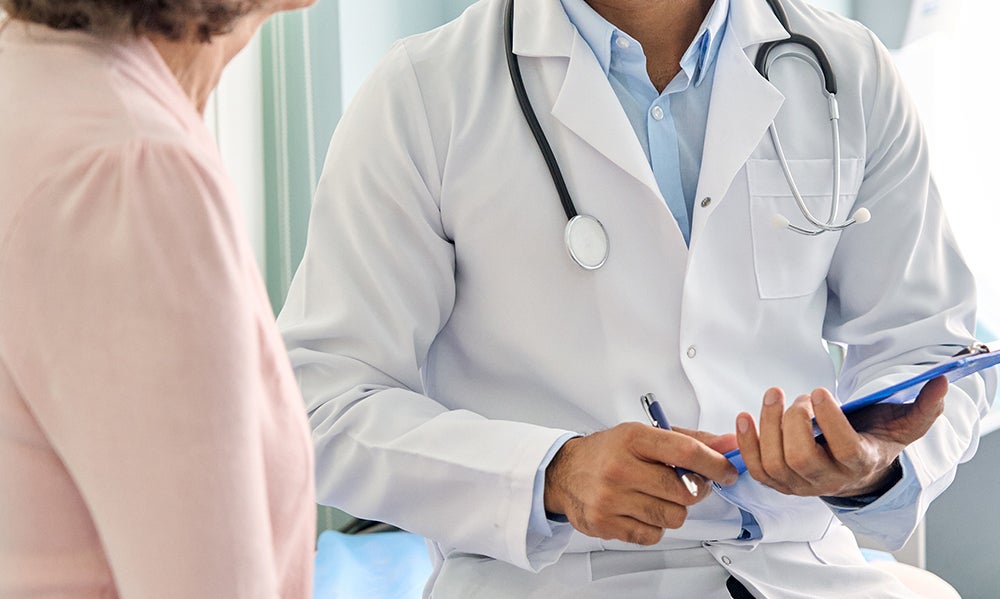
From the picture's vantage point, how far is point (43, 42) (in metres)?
0.57

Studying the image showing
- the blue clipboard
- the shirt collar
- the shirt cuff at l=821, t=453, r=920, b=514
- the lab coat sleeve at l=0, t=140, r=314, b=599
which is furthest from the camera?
the shirt collar

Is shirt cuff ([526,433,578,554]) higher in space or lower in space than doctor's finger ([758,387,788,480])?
lower

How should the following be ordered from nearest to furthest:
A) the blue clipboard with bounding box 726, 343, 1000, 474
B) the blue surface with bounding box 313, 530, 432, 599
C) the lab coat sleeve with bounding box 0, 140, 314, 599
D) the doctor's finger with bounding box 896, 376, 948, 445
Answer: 1. the lab coat sleeve with bounding box 0, 140, 314, 599
2. the blue clipboard with bounding box 726, 343, 1000, 474
3. the doctor's finger with bounding box 896, 376, 948, 445
4. the blue surface with bounding box 313, 530, 432, 599

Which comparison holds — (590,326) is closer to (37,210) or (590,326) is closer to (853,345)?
(853,345)

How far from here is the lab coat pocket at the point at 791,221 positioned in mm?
1206

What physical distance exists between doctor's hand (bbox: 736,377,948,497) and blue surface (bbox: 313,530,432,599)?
0.98m

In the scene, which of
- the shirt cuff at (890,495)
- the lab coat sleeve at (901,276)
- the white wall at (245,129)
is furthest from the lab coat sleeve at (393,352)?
the white wall at (245,129)

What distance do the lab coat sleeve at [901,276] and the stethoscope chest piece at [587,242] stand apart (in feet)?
1.08

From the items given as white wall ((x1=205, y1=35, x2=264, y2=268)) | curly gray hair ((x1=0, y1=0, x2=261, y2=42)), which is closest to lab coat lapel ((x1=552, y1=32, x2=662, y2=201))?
curly gray hair ((x1=0, y1=0, x2=261, y2=42))

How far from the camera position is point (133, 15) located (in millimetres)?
568

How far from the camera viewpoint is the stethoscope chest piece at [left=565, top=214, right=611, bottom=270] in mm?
1133

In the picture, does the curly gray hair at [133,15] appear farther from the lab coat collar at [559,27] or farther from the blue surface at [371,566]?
the blue surface at [371,566]

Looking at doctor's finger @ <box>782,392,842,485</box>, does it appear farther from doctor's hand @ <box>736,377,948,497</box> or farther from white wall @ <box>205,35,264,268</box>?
white wall @ <box>205,35,264,268</box>

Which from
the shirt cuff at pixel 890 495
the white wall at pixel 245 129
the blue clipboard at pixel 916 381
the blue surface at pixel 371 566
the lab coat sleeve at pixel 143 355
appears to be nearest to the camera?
the lab coat sleeve at pixel 143 355
